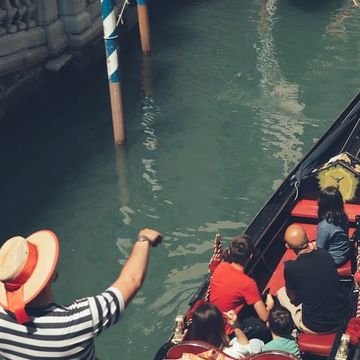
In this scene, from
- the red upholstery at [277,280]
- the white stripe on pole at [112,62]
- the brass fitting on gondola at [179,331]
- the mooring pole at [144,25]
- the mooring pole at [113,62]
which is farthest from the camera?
the mooring pole at [144,25]

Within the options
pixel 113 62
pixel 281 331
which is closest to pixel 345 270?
pixel 281 331

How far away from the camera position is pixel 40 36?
326 inches

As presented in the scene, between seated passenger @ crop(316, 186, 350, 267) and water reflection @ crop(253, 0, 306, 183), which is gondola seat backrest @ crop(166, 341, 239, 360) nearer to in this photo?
seated passenger @ crop(316, 186, 350, 267)

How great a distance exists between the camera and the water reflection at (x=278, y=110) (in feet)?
24.8

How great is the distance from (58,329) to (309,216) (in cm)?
316

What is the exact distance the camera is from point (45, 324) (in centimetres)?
201

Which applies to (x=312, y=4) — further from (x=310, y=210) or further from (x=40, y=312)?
(x=40, y=312)

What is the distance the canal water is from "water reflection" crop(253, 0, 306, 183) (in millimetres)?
18

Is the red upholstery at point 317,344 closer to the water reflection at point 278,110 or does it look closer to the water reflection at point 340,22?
the water reflection at point 278,110

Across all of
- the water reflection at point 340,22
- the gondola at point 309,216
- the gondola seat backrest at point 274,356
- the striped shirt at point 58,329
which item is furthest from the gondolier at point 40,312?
the water reflection at point 340,22

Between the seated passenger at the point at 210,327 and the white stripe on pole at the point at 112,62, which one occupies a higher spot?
the seated passenger at the point at 210,327

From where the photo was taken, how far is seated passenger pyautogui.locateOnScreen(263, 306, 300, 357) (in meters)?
3.21

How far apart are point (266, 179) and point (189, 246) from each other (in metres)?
1.52

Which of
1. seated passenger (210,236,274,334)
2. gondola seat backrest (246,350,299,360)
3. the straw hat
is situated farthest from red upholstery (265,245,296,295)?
the straw hat
